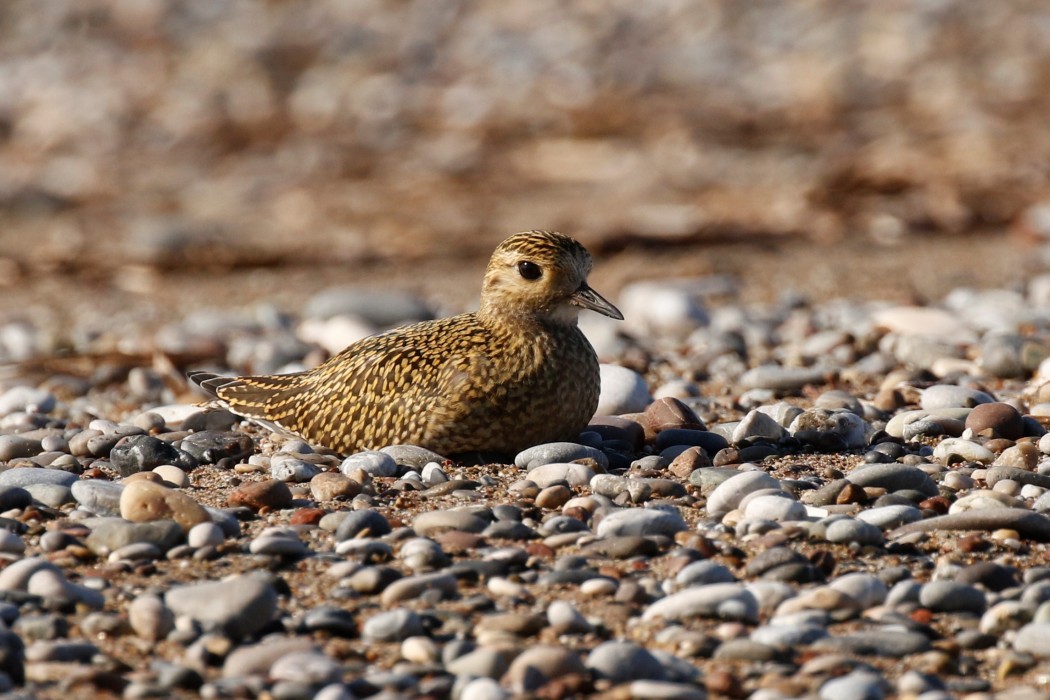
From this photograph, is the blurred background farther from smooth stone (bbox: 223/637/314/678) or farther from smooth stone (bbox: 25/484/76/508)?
smooth stone (bbox: 223/637/314/678)

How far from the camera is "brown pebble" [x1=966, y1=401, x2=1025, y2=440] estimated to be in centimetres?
577

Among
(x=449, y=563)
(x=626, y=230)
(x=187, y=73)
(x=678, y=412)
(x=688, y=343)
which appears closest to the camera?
(x=449, y=563)

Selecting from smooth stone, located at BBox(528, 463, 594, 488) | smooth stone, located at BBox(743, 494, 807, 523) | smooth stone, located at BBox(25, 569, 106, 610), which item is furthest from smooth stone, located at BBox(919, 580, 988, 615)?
smooth stone, located at BBox(25, 569, 106, 610)

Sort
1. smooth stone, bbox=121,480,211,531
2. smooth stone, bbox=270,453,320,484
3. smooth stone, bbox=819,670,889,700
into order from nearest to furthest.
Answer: smooth stone, bbox=819,670,889,700 < smooth stone, bbox=121,480,211,531 < smooth stone, bbox=270,453,320,484

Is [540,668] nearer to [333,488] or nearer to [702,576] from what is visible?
[702,576]

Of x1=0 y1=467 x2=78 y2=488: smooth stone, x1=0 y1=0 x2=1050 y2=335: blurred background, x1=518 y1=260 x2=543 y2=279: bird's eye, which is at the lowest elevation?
x1=0 y1=467 x2=78 y2=488: smooth stone

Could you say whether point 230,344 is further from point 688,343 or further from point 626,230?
point 626,230

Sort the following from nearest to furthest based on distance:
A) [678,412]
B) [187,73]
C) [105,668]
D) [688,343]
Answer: [105,668]
[678,412]
[688,343]
[187,73]

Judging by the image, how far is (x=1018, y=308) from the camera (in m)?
9.17

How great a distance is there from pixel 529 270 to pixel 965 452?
1794 mm

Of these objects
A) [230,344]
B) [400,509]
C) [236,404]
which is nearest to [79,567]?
[400,509]

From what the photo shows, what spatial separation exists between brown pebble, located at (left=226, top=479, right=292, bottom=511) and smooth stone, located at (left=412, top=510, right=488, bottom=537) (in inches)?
21.2

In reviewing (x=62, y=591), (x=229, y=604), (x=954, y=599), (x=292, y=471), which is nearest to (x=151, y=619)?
(x=229, y=604)

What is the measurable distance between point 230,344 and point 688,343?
9.26 feet
